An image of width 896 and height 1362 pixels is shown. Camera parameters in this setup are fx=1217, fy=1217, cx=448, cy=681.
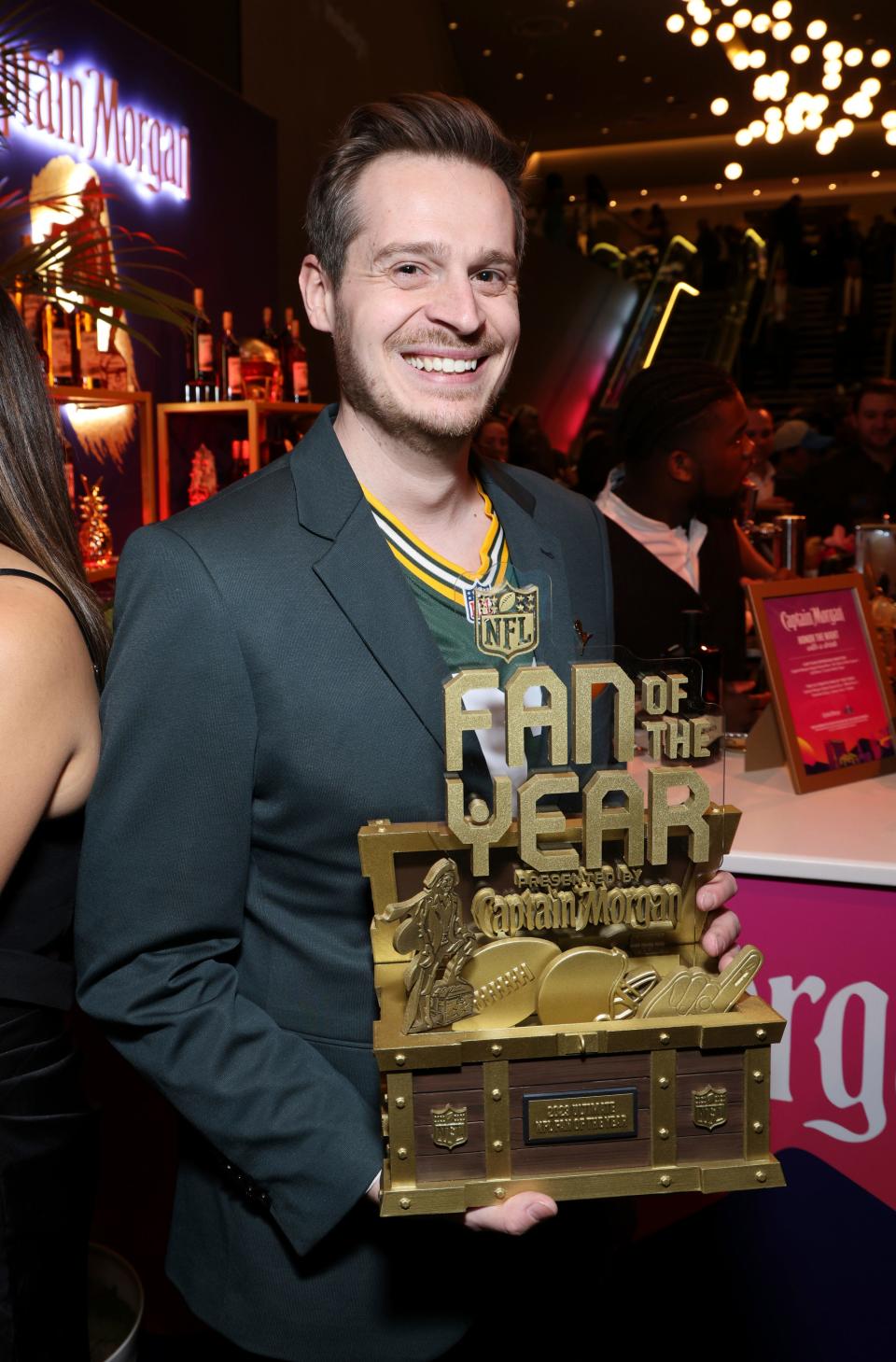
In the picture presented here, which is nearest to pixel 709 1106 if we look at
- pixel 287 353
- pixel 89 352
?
pixel 89 352

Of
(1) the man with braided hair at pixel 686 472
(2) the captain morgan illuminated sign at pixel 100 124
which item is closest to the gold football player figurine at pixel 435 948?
(1) the man with braided hair at pixel 686 472

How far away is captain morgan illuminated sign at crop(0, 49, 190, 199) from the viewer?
4.16 meters

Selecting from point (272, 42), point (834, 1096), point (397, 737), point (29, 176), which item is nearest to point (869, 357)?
point (272, 42)

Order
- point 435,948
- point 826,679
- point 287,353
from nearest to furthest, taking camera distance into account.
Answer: point 435,948
point 826,679
point 287,353

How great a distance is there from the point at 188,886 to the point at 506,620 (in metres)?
0.41

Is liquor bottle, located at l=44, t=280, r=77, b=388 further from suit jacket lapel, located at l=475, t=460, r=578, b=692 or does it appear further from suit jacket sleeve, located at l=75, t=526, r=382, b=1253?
suit jacket sleeve, located at l=75, t=526, r=382, b=1253

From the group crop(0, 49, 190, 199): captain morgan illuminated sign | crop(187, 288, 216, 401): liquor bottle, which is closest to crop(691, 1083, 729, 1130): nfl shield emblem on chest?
crop(0, 49, 190, 199): captain morgan illuminated sign

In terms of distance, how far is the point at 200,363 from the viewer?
5062 mm

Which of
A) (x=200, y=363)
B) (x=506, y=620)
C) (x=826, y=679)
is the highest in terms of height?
(x=200, y=363)

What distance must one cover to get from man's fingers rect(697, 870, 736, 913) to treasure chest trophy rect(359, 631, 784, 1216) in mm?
50

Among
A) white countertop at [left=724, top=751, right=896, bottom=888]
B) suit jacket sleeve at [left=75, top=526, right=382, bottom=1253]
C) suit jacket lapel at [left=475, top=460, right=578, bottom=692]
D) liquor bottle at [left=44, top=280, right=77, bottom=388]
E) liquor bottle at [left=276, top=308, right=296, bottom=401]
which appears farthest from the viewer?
liquor bottle at [left=276, top=308, right=296, bottom=401]

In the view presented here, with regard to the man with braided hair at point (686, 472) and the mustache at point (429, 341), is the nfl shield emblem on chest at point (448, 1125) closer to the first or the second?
the mustache at point (429, 341)

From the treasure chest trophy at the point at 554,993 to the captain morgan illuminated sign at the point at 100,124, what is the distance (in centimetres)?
353

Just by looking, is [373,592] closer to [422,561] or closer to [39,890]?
[422,561]
